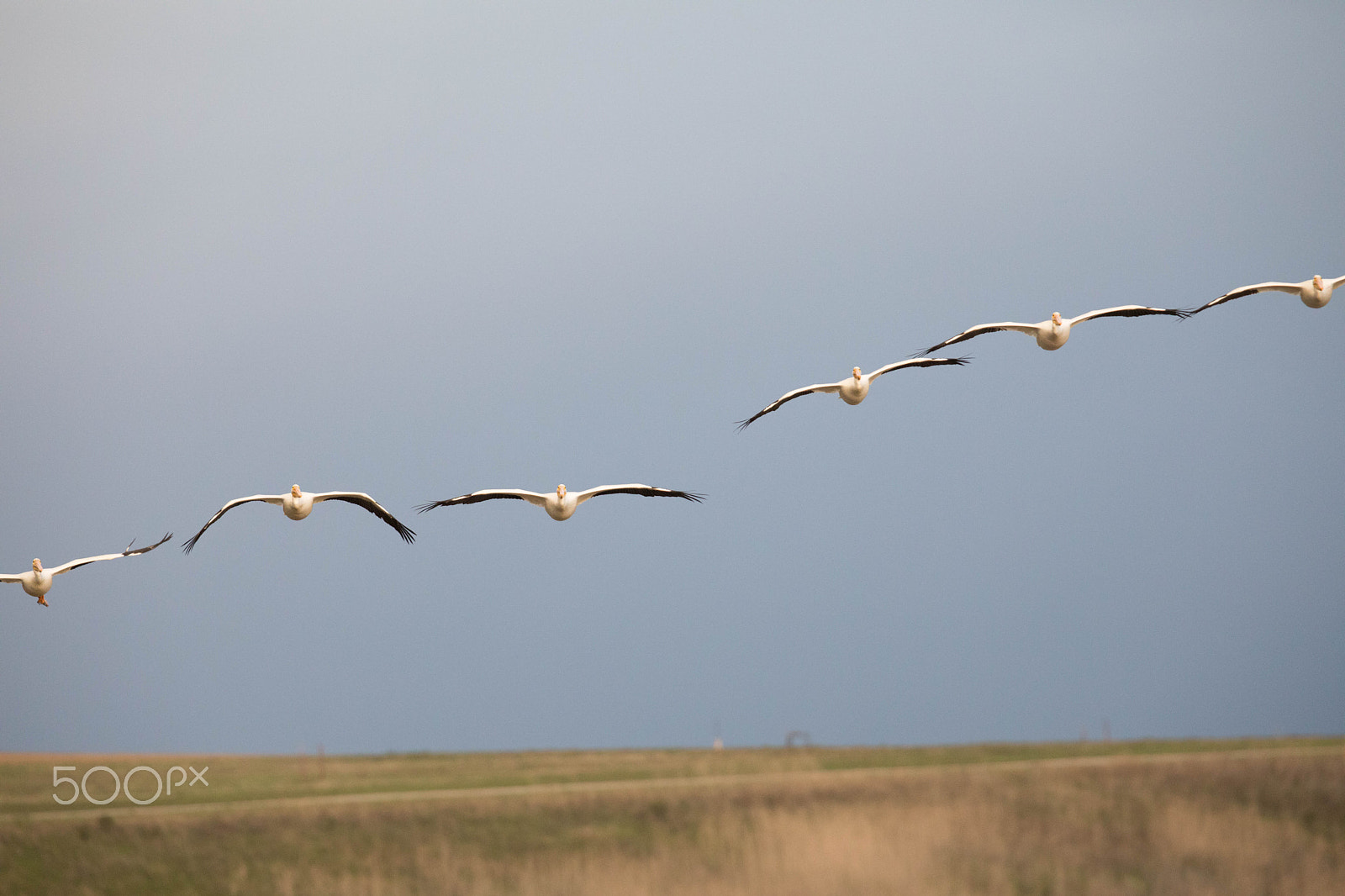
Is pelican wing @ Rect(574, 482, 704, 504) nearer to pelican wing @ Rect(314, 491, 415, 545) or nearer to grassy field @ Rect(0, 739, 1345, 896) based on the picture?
pelican wing @ Rect(314, 491, 415, 545)

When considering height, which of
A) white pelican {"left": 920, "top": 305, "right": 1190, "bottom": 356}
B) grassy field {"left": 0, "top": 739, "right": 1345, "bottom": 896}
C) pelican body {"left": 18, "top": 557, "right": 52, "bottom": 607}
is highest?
white pelican {"left": 920, "top": 305, "right": 1190, "bottom": 356}

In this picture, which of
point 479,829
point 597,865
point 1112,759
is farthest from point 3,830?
point 1112,759

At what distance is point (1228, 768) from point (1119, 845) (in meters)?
9.83

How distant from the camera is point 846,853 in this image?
7944 cm

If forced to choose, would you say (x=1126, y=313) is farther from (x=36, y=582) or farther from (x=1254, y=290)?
(x=36, y=582)

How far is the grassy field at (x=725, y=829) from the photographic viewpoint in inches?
2837

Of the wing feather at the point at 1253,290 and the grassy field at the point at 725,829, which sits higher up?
the wing feather at the point at 1253,290

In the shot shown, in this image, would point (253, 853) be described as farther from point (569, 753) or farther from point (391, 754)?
point (569, 753)

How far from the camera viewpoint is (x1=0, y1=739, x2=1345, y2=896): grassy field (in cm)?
7206

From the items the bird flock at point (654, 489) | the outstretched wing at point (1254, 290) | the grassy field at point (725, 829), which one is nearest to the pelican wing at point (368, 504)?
the bird flock at point (654, 489)

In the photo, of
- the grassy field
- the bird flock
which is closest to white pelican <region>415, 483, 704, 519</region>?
the bird flock

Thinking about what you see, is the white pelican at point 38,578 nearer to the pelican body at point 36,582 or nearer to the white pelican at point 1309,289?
the pelican body at point 36,582

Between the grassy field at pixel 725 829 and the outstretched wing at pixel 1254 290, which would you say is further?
the grassy field at pixel 725 829

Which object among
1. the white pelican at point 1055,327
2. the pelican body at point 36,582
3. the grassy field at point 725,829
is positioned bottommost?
the grassy field at point 725,829
